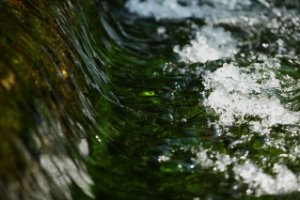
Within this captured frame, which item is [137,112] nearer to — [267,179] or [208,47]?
[267,179]

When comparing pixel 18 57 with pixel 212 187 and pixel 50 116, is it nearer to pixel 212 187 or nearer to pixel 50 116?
pixel 50 116

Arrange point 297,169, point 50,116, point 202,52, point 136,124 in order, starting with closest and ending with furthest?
1. point 50,116
2. point 297,169
3. point 136,124
4. point 202,52

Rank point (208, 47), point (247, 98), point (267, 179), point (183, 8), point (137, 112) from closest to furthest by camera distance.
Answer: point (267, 179)
point (137, 112)
point (247, 98)
point (208, 47)
point (183, 8)

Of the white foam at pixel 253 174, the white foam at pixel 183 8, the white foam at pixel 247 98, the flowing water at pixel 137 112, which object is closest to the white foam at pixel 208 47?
the flowing water at pixel 137 112

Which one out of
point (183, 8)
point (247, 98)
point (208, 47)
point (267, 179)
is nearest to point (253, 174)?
point (267, 179)

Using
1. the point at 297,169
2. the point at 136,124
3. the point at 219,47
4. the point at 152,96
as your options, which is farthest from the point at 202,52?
the point at 297,169

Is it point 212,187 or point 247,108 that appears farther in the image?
point 247,108
